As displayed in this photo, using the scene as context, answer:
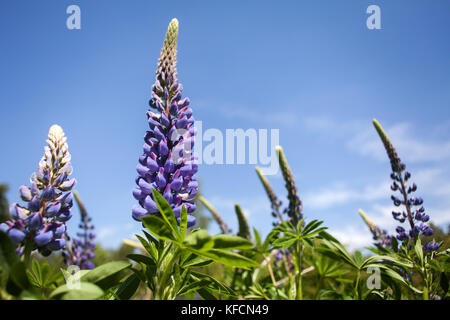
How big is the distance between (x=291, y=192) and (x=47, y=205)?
10.7 ft

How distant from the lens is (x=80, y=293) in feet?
3.19

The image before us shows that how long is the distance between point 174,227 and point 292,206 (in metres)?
2.99

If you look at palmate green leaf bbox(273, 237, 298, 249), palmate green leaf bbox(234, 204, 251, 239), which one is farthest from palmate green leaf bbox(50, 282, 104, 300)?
palmate green leaf bbox(234, 204, 251, 239)

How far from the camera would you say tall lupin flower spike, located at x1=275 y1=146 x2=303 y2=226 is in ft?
13.0

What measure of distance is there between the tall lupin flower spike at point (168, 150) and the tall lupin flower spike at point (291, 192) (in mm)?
2397

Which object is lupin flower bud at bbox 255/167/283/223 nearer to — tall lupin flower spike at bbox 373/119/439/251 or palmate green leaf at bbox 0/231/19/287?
tall lupin flower spike at bbox 373/119/439/251

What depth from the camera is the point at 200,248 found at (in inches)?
44.9

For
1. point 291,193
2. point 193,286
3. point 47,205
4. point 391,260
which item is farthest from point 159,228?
point 291,193

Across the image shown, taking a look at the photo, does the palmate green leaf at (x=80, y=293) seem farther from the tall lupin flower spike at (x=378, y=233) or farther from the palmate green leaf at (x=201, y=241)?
the tall lupin flower spike at (x=378, y=233)

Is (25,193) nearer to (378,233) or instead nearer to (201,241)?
(201,241)

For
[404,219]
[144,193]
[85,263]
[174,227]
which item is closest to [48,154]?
[144,193]
